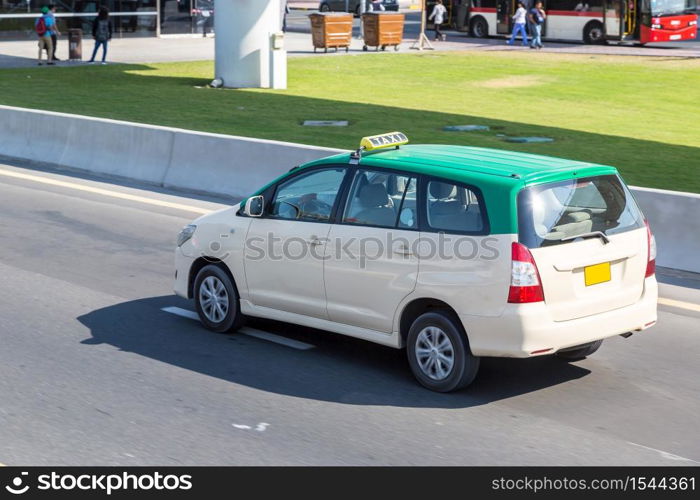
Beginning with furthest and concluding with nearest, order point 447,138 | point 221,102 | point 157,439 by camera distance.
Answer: point 221,102, point 447,138, point 157,439

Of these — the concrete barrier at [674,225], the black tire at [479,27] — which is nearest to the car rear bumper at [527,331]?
the concrete barrier at [674,225]

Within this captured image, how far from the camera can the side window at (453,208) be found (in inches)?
308

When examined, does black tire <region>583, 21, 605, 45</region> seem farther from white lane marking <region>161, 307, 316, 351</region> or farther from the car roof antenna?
the car roof antenna

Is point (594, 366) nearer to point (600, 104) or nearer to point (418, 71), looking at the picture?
point (600, 104)

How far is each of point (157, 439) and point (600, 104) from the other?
2149 centimetres

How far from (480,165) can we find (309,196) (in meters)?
1.52

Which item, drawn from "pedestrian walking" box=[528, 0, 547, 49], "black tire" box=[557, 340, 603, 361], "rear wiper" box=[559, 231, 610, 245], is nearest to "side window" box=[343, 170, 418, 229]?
"rear wiper" box=[559, 231, 610, 245]

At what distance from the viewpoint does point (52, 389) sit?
8016mm

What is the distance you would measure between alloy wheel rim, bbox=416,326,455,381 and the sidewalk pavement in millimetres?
28920

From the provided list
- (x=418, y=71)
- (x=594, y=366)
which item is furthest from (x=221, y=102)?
(x=594, y=366)

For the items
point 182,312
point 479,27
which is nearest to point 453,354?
point 182,312

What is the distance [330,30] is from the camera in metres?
40.3

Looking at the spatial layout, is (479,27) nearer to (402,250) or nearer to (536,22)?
(536,22)

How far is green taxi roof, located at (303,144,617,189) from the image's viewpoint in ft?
25.5
